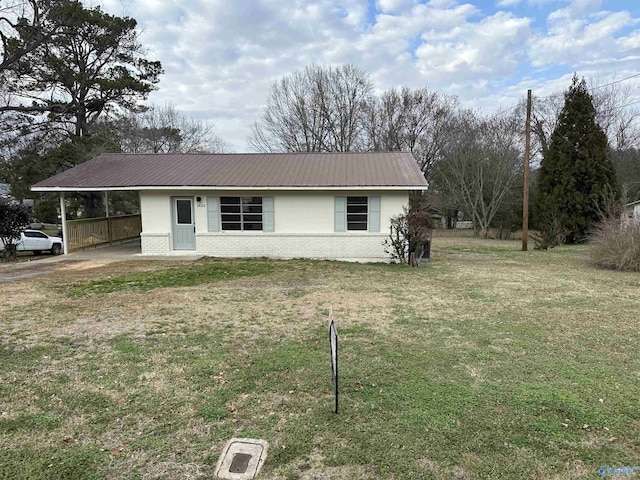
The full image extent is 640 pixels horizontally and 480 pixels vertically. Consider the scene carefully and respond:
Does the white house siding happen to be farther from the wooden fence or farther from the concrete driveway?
the wooden fence

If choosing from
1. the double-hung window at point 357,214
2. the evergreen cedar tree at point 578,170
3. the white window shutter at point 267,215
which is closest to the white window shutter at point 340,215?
the double-hung window at point 357,214

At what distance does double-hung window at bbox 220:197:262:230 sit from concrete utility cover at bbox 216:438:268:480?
1064cm

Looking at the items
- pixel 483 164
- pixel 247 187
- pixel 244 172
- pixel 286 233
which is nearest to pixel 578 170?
pixel 483 164

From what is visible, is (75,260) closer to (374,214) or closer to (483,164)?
(374,214)

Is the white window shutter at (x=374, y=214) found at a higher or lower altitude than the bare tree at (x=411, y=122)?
lower

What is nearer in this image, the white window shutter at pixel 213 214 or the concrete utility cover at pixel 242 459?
the concrete utility cover at pixel 242 459

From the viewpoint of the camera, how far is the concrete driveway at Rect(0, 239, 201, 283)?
10398 mm

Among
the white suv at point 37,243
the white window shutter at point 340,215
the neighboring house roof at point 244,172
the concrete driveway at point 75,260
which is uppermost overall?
the neighboring house roof at point 244,172

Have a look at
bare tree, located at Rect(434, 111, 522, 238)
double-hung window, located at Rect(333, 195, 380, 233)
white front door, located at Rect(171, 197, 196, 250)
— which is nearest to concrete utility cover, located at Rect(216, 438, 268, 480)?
double-hung window, located at Rect(333, 195, 380, 233)

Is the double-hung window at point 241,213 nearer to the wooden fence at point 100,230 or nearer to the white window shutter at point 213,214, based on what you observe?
the white window shutter at point 213,214

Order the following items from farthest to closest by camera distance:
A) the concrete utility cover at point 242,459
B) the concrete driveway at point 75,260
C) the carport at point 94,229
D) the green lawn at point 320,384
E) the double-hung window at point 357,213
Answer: the carport at point 94,229
the double-hung window at point 357,213
the concrete driveway at point 75,260
the green lawn at point 320,384
the concrete utility cover at point 242,459

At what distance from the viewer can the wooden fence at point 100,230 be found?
48.1 ft

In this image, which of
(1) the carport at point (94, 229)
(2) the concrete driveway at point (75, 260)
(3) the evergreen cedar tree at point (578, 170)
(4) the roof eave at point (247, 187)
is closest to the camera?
(2) the concrete driveway at point (75, 260)

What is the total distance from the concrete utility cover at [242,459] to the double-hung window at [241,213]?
10638 millimetres
